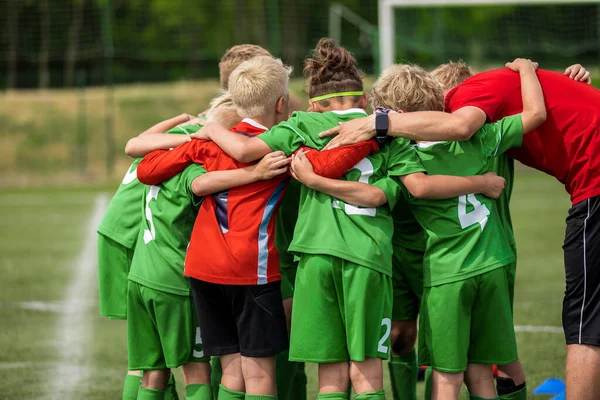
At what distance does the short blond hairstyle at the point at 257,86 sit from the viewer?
13.4 feet

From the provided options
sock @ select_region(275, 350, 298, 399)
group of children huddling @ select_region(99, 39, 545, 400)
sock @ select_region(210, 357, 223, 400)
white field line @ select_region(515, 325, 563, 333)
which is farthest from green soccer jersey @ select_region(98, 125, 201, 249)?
white field line @ select_region(515, 325, 563, 333)

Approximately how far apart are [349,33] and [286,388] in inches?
1033

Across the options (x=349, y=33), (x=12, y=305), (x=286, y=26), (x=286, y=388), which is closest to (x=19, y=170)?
(x=286, y=26)

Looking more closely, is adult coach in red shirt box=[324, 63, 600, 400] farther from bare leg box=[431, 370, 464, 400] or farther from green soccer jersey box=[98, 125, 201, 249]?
green soccer jersey box=[98, 125, 201, 249]

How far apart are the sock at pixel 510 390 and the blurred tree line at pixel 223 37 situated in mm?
19331

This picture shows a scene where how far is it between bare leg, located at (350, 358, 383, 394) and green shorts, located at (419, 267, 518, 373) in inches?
11.2

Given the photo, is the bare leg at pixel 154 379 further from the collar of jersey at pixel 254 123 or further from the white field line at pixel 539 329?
the white field line at pixel 539 329

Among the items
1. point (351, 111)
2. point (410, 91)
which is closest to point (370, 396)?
point (351, 111)

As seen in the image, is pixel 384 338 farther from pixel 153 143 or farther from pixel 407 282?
pixel 153 143

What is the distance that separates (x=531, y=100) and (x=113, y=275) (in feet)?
7.60

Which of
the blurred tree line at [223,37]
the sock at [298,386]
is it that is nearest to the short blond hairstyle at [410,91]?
the sock at [298,386]

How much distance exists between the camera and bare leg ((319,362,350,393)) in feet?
12.9

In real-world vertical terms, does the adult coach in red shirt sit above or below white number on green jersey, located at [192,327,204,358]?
above

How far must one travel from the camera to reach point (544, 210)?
1486 cm
